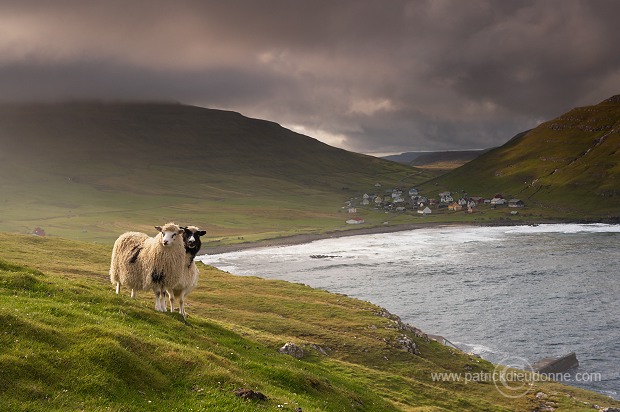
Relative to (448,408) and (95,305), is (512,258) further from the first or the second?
(95,305)

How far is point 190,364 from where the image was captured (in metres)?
18.9

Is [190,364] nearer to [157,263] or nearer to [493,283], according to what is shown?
[157,263]

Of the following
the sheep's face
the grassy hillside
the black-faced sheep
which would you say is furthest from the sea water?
the sheep's face

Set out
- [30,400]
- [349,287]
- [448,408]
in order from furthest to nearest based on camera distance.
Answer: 1. [349,287]
2. [448,408]
3. [30,400]

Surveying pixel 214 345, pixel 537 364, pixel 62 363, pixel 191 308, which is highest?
pixel 62 363

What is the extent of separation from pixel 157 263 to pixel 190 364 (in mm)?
9478

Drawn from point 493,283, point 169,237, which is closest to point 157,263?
point 169,237

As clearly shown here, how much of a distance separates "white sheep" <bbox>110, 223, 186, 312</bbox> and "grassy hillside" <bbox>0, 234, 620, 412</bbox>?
1298mm

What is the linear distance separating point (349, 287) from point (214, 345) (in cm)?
7804

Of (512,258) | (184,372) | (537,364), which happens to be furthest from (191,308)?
(512,258)

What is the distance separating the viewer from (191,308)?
4853 centimetres

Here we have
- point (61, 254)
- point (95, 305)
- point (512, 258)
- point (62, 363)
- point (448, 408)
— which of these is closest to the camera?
point (62, 363)

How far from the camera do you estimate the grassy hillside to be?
15.1 m

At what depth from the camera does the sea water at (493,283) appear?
62.2 m
